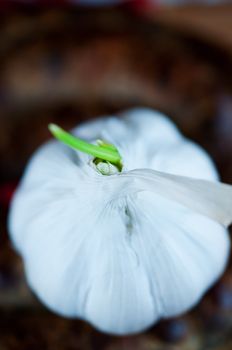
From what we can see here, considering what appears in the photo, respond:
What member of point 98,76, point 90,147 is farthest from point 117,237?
point 98,76

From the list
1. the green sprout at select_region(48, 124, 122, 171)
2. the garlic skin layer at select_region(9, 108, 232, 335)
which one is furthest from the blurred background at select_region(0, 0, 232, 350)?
the green sprout at select_region(48, 124, 122, 171)

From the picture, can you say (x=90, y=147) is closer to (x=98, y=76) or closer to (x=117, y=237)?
(x=117, y=237)

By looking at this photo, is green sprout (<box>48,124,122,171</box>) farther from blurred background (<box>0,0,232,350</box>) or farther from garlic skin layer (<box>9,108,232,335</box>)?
blurred background (<box>0,0,232,350</box>)

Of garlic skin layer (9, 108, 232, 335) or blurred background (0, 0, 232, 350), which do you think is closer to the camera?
garlic skin layer (9, 108, 232, 335)

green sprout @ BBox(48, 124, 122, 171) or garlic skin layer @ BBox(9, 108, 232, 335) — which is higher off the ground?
green sprout @ BBox(48, 124, 122, 171)

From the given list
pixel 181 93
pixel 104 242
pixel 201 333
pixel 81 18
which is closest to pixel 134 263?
pixel 104 242

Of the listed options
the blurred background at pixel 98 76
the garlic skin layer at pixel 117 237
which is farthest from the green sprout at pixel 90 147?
the blurred background at pixel 98 76

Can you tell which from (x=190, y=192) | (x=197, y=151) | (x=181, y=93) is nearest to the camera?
(x=190, y=192)

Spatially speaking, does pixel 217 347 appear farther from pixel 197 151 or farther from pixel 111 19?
pixel 111 19
